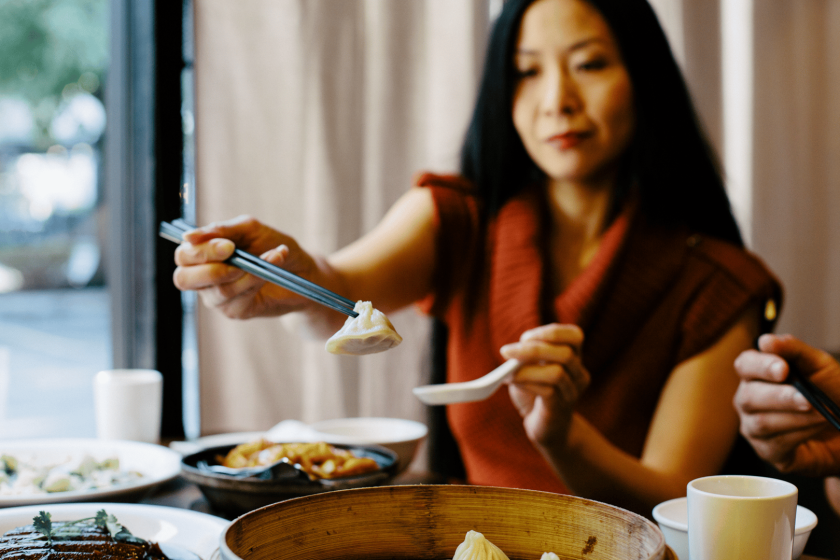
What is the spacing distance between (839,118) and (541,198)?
1.86 meters

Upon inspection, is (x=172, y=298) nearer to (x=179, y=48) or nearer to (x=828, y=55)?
(x=179, y=48)

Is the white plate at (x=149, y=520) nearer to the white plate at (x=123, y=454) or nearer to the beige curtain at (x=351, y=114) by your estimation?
the white plate at (x=123, y=454)

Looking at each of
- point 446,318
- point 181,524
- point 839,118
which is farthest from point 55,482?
point 839,118

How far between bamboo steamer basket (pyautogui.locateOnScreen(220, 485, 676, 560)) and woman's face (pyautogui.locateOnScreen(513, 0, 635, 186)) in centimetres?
113

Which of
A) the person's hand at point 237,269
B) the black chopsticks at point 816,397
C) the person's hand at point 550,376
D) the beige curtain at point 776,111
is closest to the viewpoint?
the black chopsticks at point 816,397

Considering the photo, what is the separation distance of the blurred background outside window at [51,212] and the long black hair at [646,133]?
114cm

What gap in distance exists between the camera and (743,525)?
24.2 inches

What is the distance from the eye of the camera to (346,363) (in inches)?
97.3

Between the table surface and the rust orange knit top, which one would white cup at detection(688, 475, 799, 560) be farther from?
the rust orange knit top

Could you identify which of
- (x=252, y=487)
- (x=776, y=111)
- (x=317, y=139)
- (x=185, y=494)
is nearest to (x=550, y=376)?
(x=252, y=487)

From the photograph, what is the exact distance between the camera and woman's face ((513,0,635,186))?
1.65 meters

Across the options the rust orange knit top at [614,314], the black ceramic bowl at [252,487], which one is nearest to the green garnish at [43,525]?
the black ceramic bowl at [252,487]

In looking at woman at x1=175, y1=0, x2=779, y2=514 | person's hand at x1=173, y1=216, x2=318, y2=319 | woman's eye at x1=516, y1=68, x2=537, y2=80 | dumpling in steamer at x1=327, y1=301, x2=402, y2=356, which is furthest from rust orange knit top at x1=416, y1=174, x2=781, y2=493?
dumpling in steamer at x1=327, y1=301, x2=402, y2=356

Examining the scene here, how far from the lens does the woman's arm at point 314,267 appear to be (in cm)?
111
